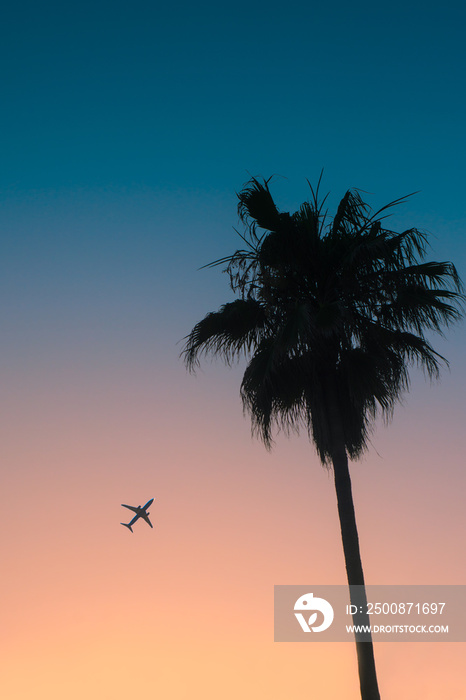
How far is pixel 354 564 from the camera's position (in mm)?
12266

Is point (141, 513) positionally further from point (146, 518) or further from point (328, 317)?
point (328, 317)

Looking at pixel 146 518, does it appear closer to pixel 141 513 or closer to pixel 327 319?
pixel 141 513

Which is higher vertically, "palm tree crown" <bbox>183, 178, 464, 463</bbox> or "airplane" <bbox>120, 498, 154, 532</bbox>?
"airplane" <bbox>120, 498, 154, 532</bbox>

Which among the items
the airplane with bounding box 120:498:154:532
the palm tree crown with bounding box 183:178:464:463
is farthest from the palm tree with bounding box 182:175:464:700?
the airplane with bounding box 120:498:154:532

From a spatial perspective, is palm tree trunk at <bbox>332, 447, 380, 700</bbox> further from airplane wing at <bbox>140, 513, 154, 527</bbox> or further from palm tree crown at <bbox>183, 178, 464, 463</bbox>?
airplane wing at <bbox>140, 513, 154, 527</bbox>

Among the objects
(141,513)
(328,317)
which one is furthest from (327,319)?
(141,513)

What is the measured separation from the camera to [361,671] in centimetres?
1159

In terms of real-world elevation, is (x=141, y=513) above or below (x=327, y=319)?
above

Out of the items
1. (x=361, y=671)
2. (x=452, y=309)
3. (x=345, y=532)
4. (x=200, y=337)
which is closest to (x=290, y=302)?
(x=200, y=337)

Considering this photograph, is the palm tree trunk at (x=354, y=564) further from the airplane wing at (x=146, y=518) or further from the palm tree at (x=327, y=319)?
the airplane wing at (x=146, y=518)

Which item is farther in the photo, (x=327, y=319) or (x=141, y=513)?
(x=141, y=513)

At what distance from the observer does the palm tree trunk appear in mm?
11500

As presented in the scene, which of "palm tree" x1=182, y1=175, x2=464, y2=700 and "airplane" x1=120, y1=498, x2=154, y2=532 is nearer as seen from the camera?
"palm tree" x1=182, y1=175, x2=464, y2=700

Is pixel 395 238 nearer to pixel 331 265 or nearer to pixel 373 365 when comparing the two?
pixel 331 265
